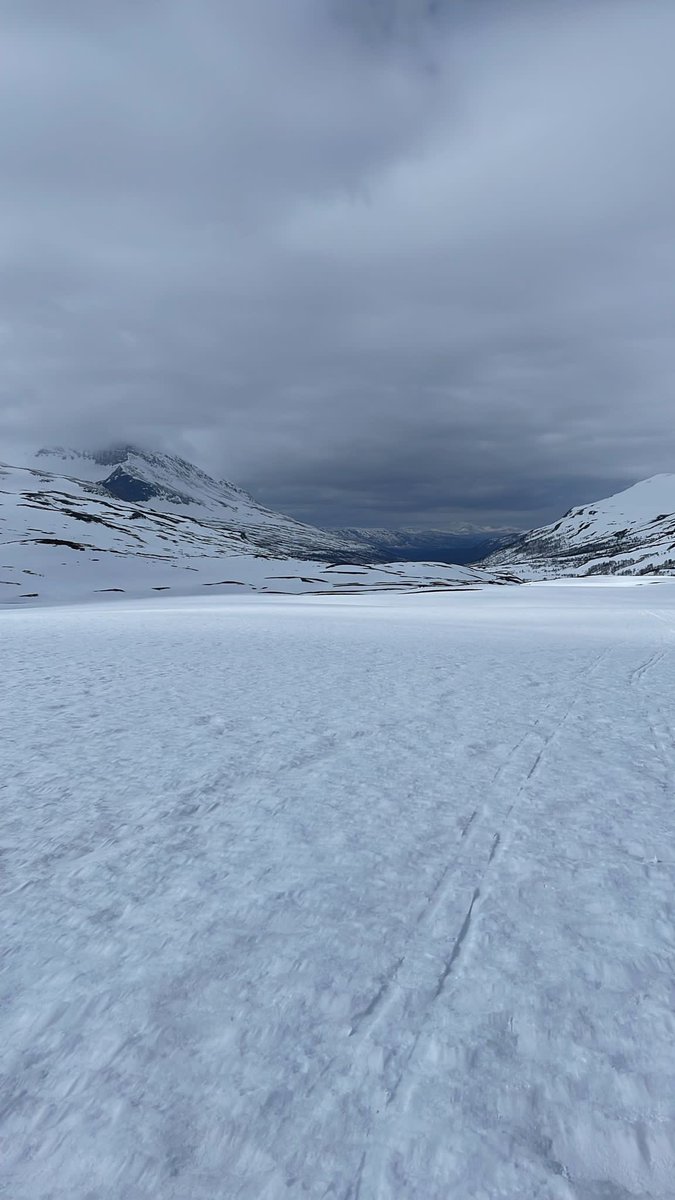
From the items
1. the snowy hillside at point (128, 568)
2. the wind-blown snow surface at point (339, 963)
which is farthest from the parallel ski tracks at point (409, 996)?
the snowy hillside at point (128, 568)

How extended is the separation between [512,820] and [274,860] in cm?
200

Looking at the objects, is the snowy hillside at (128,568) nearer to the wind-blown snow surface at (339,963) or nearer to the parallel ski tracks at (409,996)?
the wind-blown snow surface at (339,963)

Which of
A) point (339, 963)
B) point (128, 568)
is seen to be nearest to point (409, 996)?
point (339, 963)

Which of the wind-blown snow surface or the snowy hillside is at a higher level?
the snowy hillside

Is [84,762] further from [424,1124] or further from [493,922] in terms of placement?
[424,1124]

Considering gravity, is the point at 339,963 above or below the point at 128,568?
below

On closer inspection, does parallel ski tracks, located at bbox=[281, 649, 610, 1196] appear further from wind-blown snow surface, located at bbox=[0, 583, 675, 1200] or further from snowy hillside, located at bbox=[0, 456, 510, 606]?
snowy hillside, located at bbox=[0, 456, 510, 606]

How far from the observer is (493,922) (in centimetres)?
348

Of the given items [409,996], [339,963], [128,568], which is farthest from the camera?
[128,568]

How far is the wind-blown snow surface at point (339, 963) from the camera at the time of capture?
7.15ft

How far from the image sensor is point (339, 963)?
313 cm

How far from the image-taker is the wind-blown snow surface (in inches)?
85.8

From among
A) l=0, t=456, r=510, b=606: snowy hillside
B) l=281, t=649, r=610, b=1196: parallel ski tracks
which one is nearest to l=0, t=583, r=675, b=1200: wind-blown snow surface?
l=281, t=649, r=610, b=1196: parallel ski tracks

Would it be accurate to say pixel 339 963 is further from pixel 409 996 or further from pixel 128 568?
pixel 128 568
